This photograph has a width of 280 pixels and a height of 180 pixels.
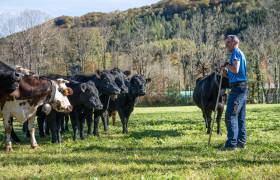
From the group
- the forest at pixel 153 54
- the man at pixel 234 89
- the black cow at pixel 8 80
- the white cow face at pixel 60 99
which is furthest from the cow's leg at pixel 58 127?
the forest at pixel 153 54

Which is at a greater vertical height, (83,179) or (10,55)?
(10,55)

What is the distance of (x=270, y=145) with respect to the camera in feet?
40.8

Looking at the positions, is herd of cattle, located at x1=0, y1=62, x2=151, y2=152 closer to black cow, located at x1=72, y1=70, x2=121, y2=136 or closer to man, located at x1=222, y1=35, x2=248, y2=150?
black cow, located at x1=72, y1=70, x2=121, y2=136

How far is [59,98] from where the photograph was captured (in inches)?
533

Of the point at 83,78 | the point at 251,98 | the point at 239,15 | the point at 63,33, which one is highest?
the point at 239,15

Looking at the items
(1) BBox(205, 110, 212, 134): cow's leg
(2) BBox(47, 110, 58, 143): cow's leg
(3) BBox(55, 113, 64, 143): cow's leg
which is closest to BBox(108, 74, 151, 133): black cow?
(1) BBox(205, 110, 212, 134): cow's leg

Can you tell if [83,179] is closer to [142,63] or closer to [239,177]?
[239,177]

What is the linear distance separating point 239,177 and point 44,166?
4.09 metres

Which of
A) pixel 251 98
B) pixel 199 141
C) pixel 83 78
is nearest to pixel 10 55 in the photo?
pixel 251 98

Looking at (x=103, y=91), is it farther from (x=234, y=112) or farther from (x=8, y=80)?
(x=234, y=112)

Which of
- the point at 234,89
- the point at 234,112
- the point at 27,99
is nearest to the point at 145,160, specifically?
the point at 234,112

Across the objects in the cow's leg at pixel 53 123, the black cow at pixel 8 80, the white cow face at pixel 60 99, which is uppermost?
the black cow at pixel 8 80

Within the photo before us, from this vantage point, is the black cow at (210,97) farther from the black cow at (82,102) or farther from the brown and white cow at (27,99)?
the brown and white cow at (27,99)

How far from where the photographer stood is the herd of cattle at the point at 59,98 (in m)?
12.4
